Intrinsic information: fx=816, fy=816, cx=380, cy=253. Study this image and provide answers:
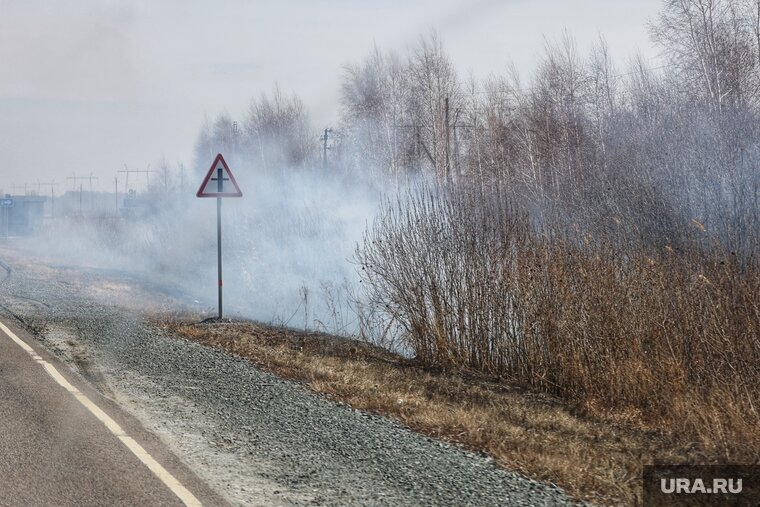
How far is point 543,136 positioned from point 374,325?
22.2 metres

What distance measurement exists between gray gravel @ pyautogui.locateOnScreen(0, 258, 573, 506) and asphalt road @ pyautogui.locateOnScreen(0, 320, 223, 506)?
24 centimetres

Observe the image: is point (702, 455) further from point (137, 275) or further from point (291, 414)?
point (137, 275)

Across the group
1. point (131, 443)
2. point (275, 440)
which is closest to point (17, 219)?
point (131, 443)

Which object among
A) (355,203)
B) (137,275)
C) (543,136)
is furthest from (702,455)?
(543,136)

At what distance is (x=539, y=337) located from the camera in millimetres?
11672

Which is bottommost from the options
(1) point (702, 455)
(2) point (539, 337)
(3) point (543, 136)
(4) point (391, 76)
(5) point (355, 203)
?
(1) point (702, 455)

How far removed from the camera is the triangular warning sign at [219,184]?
47.2 ft

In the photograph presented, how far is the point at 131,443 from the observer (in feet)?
22.5

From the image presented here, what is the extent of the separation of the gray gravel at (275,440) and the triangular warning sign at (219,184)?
317 centimetres

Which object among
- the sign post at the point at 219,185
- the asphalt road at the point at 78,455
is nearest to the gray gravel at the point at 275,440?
the asphalt road at the point at 78,455

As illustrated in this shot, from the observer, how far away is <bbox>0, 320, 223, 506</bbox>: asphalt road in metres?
5.54

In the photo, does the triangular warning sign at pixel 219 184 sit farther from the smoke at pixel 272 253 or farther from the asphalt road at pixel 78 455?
the asphalt road at pixel 78 455

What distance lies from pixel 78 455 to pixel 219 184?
28.3ft

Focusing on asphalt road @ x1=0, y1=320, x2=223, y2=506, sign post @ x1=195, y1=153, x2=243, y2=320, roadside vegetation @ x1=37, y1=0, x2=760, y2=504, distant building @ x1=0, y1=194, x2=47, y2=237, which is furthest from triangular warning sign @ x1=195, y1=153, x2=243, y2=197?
distant building @ x1=0, y1=194, x2=47, y2=237
